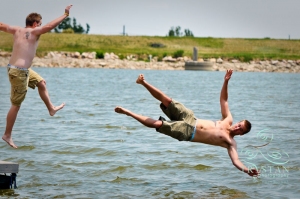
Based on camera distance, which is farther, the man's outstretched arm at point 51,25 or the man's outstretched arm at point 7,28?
the man's outstretched arm at point 7,28

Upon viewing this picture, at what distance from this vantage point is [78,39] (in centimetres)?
10806

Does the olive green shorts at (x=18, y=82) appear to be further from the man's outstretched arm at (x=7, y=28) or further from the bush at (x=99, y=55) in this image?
the bush at (x=99, y=55)

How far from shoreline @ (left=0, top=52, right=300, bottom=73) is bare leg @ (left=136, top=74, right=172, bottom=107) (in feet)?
235

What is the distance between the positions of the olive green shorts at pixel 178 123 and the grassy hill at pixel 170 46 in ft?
260

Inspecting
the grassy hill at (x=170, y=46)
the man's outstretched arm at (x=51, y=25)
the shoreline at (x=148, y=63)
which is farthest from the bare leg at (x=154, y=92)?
the grassy hill at (x=170, y=46)

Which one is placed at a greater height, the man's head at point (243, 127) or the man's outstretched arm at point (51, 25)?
the man's outstretched arm at point (51, 25)

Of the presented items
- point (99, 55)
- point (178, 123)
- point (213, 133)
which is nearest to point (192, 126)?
point (178, 123)

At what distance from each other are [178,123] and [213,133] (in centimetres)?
72

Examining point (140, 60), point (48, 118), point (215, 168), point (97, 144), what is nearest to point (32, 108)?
point (48, 118)

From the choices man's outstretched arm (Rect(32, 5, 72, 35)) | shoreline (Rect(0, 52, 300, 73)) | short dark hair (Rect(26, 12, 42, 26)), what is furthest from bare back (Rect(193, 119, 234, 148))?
shoreline (Rect(0, 52, 300, 73))

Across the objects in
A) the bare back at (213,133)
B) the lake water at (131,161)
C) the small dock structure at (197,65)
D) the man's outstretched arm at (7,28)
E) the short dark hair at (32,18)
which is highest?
the short dark hair at (32,18)

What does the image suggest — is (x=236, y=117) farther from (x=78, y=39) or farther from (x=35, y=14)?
(x=78, y=39)

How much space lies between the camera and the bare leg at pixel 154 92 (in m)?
11.9

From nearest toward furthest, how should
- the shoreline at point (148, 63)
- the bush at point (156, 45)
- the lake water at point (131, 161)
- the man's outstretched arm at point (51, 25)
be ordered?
the man's outstretched arm at point (51, 25) → the lake water at point (131, 161) → the shoreline at point (148, 63) → the bush at point (156, 45)
